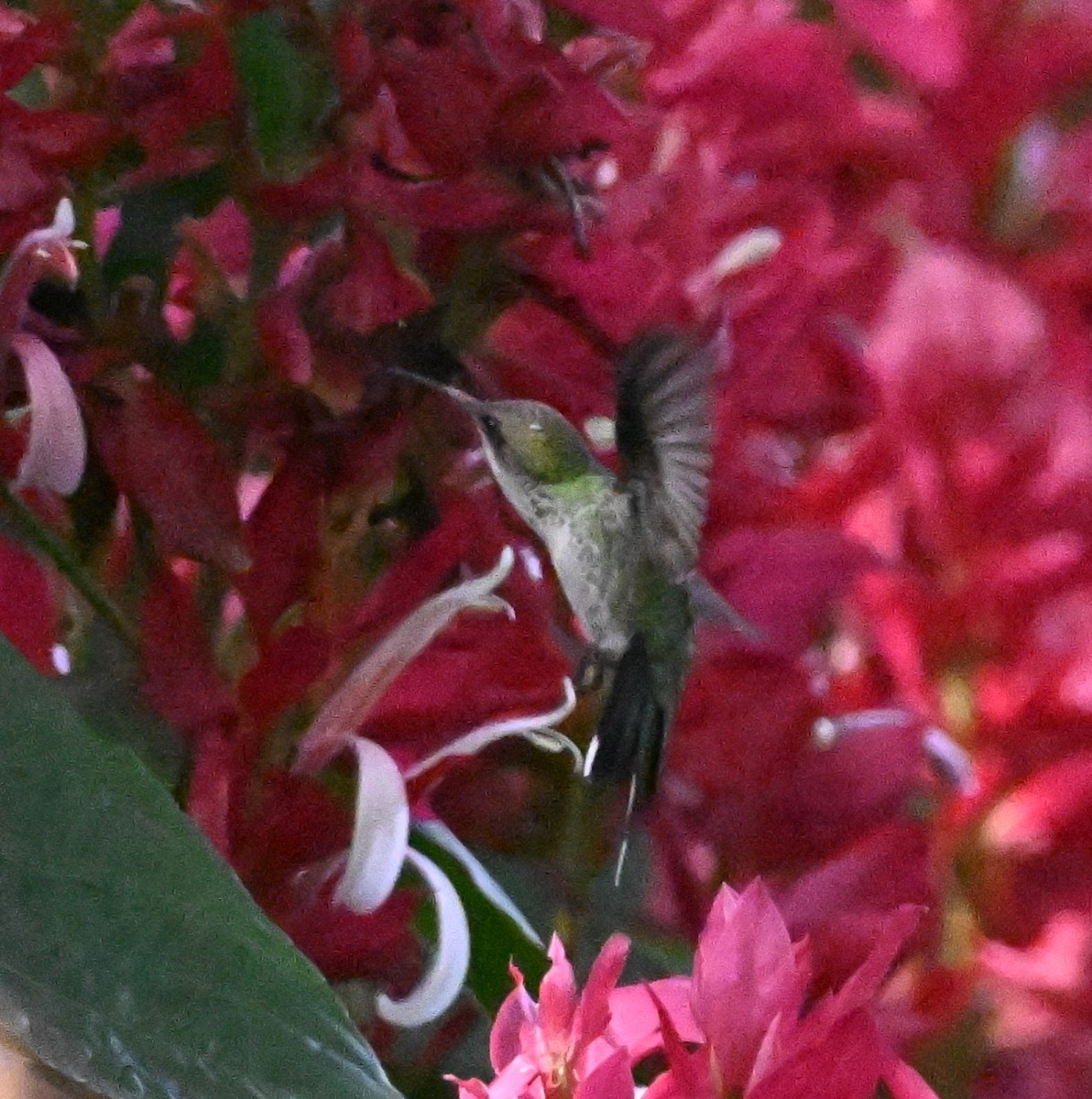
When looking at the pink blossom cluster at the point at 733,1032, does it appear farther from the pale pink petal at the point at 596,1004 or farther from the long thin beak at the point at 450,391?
the long thin beak at the point at 450,391

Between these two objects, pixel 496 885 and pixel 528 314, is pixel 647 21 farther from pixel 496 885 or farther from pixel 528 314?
pixel 496 885

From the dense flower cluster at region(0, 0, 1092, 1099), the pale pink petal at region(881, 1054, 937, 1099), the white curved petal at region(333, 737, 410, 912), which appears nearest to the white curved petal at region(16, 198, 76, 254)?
the dense flower cluster at region(0, 0, 1092, 1099)

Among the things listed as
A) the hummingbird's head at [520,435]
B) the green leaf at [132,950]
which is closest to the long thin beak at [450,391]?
the hummingbird's head at [520,435]

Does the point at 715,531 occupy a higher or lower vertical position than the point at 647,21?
lower

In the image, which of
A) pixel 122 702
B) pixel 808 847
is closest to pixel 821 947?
pixel 808 847

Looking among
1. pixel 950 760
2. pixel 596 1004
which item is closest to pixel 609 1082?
pixel 596 1004
